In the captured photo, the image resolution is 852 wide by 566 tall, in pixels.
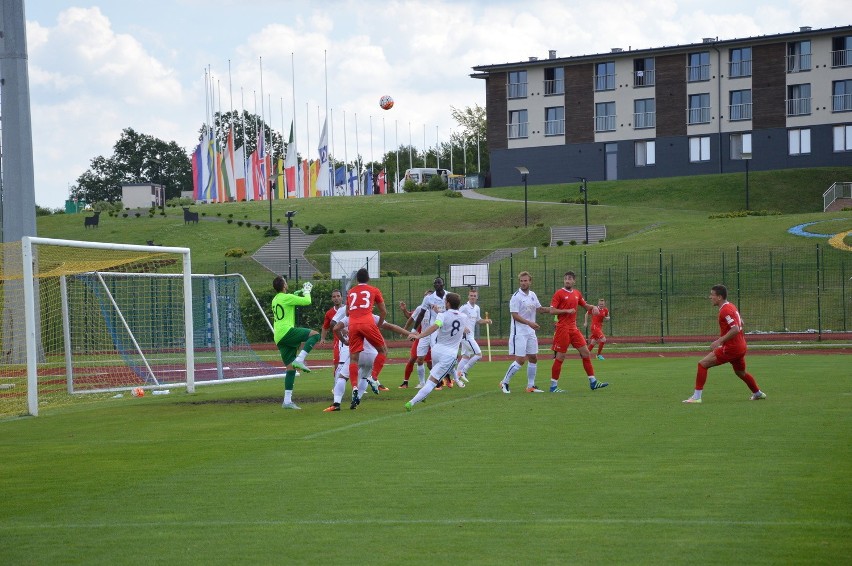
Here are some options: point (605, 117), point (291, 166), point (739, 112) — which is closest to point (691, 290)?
point (739, 112)

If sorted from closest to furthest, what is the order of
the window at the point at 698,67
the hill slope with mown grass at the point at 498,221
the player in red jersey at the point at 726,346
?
1. the player in red jersey at the point at 726,346
2. the hill slope with mown grass at the point at 498,221
3. the window at the point at 698,67

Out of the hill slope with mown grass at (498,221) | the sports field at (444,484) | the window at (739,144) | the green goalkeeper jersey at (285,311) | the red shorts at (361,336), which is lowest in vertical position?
the sports field at (444,484)

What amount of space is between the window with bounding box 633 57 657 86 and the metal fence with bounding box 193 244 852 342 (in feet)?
114

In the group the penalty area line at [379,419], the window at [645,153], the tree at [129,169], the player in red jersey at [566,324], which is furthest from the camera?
the tree at [129,169]

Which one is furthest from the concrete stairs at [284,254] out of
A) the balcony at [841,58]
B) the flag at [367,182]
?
the flag at [367,182]

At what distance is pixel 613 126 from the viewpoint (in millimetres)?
82562

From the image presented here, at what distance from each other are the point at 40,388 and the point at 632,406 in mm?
13368

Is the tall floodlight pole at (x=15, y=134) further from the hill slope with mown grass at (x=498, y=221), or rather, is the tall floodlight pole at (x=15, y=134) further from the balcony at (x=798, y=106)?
the balcony at (x=798, y=106)

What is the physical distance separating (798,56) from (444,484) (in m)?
75.1

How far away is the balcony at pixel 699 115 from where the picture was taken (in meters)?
79.4

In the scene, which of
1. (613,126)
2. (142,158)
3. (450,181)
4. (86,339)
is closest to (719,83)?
(613,126)

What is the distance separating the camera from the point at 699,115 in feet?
261

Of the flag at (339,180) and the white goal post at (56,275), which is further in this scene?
the flag at (339,180)

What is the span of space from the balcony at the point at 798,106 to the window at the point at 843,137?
104 inches
